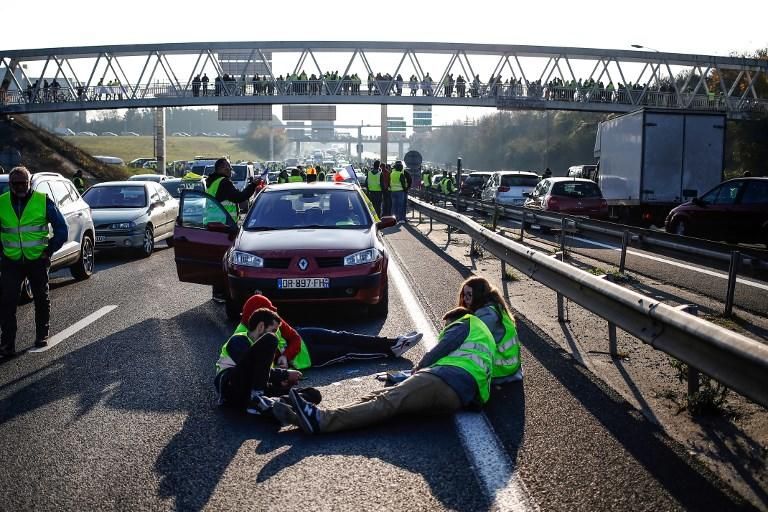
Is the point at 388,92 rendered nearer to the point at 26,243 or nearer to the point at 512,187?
the point at 512,187

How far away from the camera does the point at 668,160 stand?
24422 millimetres

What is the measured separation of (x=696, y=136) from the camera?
24.5 meters

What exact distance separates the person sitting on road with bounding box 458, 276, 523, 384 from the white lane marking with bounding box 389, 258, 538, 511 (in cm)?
72

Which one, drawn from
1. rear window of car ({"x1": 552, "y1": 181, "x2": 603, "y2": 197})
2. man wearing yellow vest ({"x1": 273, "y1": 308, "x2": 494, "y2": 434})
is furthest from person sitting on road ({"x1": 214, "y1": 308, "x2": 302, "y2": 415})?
rear window of car ({"x1": 552, "y1": 181, "x2": 603, "y2": 197})

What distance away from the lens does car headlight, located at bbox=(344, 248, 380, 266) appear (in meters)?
9.51

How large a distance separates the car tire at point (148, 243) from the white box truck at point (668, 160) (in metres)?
12.6

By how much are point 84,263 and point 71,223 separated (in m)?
0.86

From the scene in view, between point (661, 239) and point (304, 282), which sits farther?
point (661, 239)

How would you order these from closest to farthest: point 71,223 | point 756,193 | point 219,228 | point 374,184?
1. point 219,228
2. point 71,223
3. point 756,193
4. point 374,184

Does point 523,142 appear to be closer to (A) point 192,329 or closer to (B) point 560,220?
(B) point 560,220

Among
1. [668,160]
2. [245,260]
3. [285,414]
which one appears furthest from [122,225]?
[668,160]

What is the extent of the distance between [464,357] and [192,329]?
445cm

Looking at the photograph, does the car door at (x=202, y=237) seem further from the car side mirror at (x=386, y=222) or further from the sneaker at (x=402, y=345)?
the sneaker at (x=402, y=345)

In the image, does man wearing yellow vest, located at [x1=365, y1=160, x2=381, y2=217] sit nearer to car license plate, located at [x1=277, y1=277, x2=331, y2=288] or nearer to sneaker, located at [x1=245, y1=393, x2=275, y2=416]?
car license plate, located at [x1=277, y1=277, x2=331, y2=288]
